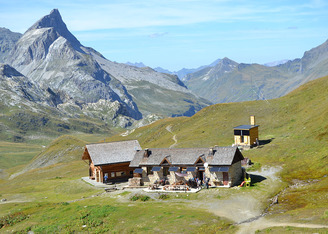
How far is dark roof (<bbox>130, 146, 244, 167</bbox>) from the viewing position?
73.8 meters

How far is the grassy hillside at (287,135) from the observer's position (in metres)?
63.5

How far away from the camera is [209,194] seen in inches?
2653

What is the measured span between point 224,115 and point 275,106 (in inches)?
801

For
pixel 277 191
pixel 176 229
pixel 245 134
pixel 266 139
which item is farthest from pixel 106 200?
pixel 266 139

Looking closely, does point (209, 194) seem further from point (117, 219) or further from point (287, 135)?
point (287, 135)

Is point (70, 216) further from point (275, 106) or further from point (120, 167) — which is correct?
point (275, 106)

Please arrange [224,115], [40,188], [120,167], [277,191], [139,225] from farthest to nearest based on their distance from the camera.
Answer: [224,115], [40,188], [120,167], [277,191], [139,225]

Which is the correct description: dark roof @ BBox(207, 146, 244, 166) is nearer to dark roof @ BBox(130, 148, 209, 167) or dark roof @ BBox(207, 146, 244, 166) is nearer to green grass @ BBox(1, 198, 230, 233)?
dark roof @ BBox(130, 148, 209, 167)

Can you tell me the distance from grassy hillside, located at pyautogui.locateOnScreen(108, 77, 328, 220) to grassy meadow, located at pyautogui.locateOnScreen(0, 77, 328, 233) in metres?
0.17

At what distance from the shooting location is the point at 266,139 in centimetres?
11231

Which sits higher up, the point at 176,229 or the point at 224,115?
the point at 224,115

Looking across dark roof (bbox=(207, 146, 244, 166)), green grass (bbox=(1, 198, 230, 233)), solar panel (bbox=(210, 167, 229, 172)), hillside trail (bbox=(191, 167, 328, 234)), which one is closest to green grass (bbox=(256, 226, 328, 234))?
hillside trail (bbox=(191, 167, 328, 234))

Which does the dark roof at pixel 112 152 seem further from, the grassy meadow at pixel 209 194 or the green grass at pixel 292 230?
the green grass at pixel 292 230

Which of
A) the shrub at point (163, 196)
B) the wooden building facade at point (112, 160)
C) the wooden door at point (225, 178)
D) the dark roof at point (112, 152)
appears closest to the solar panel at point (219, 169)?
the wooden door at point (225, 178)
